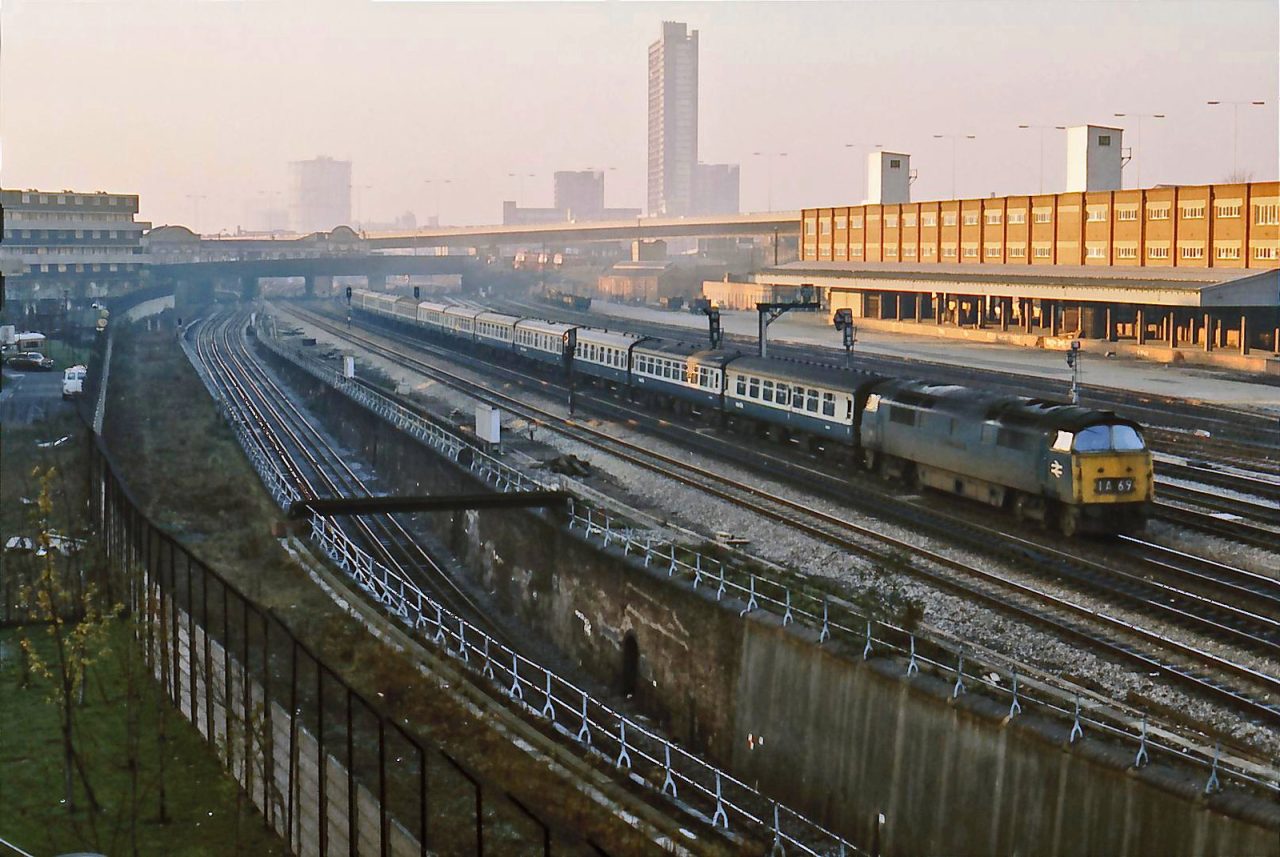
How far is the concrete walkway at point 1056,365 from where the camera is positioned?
5056 cm

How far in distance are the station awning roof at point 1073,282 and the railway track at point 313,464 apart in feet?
120

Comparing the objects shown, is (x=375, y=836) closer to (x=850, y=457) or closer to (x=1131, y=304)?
(x=850, y=457)

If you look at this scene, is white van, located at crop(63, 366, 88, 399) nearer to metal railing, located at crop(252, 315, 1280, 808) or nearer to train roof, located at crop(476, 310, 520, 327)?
train roof, located at crop(476, 310, 520, 327)

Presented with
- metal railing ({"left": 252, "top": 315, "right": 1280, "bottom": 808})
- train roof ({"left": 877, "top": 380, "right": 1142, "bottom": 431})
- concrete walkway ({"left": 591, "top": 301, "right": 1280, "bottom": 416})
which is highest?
train roof ({"left": 877, "top": 380, "right": 1142, "bottom": 431})

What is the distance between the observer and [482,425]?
141 ft

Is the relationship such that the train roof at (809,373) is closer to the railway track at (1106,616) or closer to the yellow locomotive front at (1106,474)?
the railway track at (1106,616)

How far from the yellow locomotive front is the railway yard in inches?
25.0

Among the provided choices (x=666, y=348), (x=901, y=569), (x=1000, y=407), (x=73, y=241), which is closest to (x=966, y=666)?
(x=901, y=569)

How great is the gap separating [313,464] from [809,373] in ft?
71.8

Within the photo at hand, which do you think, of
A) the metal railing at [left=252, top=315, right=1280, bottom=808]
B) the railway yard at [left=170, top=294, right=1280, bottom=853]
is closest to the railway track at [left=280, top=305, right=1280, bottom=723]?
the railway yard at [left=170, top=294, right=1280, bottom=853]

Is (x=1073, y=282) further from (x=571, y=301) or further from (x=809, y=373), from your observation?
(x=571, y=301)

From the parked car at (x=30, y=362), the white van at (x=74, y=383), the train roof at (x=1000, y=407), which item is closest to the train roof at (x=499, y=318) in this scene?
the white van at (x=74, y=383)

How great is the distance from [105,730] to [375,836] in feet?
26.6

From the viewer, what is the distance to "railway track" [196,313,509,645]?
3631cm
